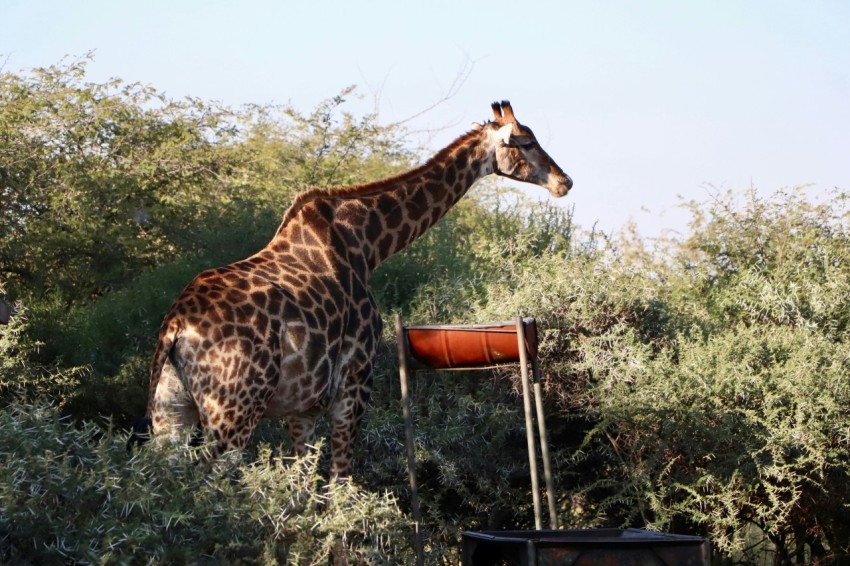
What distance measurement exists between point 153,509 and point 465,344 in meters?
3.09

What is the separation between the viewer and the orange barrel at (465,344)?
8516mm

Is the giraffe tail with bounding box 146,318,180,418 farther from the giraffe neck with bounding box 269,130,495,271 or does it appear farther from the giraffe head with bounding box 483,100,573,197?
the giraffe head with bounding box 483,100,573,197

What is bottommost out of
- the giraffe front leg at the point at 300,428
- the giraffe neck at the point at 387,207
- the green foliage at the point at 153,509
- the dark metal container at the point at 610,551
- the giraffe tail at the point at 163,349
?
the dark metal container at the point at 610,551

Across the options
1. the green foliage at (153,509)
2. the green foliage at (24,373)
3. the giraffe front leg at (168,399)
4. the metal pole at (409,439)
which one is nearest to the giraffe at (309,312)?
the giraffe front leg at (168,399)

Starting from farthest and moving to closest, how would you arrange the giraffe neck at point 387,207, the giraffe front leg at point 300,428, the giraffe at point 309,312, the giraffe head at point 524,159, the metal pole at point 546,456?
the giraffe head at point 524,159, the giraffe neck at point 387,207, the giraffe front leg at point 300,428, the metal pole at point 546,456, the giraffe at point 309,312

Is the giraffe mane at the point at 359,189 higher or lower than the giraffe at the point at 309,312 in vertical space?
higher

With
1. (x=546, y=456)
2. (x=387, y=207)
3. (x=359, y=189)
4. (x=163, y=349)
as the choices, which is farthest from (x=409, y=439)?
(x=359, y=189)

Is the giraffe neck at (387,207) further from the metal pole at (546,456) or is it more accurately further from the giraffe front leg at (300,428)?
the metal pole at (546,456)

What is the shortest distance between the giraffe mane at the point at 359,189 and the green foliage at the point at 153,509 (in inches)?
104

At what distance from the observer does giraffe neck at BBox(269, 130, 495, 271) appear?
9078mm

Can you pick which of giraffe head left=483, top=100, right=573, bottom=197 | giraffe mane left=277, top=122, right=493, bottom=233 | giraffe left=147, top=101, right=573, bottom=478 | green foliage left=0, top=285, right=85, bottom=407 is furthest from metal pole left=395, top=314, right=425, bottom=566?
green foliage left=0, top=285, right=85, bottom=407

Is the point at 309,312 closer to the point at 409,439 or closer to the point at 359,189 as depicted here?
the point at 409,439

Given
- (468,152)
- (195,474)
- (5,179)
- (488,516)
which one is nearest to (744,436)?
(488,516)

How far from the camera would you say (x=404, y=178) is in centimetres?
980
